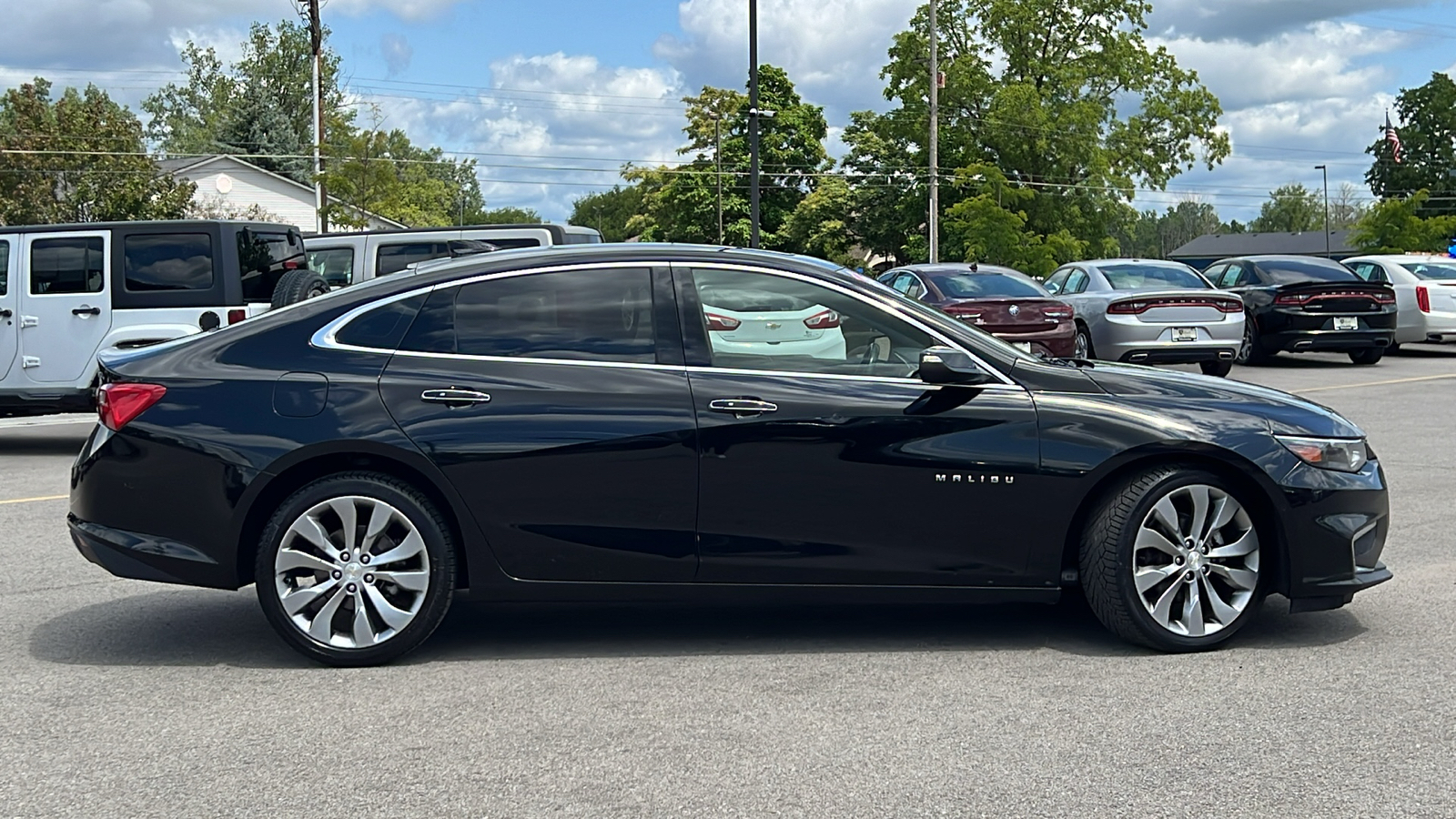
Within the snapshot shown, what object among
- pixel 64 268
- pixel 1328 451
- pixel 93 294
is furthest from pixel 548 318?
pixel 64 268

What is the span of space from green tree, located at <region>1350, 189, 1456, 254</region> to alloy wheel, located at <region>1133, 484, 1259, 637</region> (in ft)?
126

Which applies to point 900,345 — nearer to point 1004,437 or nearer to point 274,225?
point 1004,437

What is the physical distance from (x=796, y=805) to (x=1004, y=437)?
6.41 ft

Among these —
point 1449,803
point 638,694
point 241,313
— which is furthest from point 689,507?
point 241,313

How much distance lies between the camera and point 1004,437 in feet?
17.8

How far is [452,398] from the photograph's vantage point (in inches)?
213

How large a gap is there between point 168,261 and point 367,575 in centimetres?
854

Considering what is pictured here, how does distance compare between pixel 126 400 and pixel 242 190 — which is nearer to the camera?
pixel 126 400

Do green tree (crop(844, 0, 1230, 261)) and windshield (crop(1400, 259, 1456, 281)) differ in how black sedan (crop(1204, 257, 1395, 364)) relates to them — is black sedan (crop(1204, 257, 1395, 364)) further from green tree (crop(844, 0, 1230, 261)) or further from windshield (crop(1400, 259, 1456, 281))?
green tree (crop(844, 0, 1230, 261))

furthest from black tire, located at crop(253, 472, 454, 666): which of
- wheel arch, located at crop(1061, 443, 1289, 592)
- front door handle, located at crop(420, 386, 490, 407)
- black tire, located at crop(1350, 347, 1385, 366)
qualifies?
black tire, located at crop(1350, 347, 1385, 366)

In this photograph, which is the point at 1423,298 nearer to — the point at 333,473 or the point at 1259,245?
the point at 333,473

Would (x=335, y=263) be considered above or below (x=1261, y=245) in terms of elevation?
below

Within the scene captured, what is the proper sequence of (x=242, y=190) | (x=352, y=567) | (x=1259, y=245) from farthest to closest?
(x=1259, y=245)
(x=242, y=190)
(x=352, y=567)

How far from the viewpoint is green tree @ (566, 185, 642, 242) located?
143375mm
